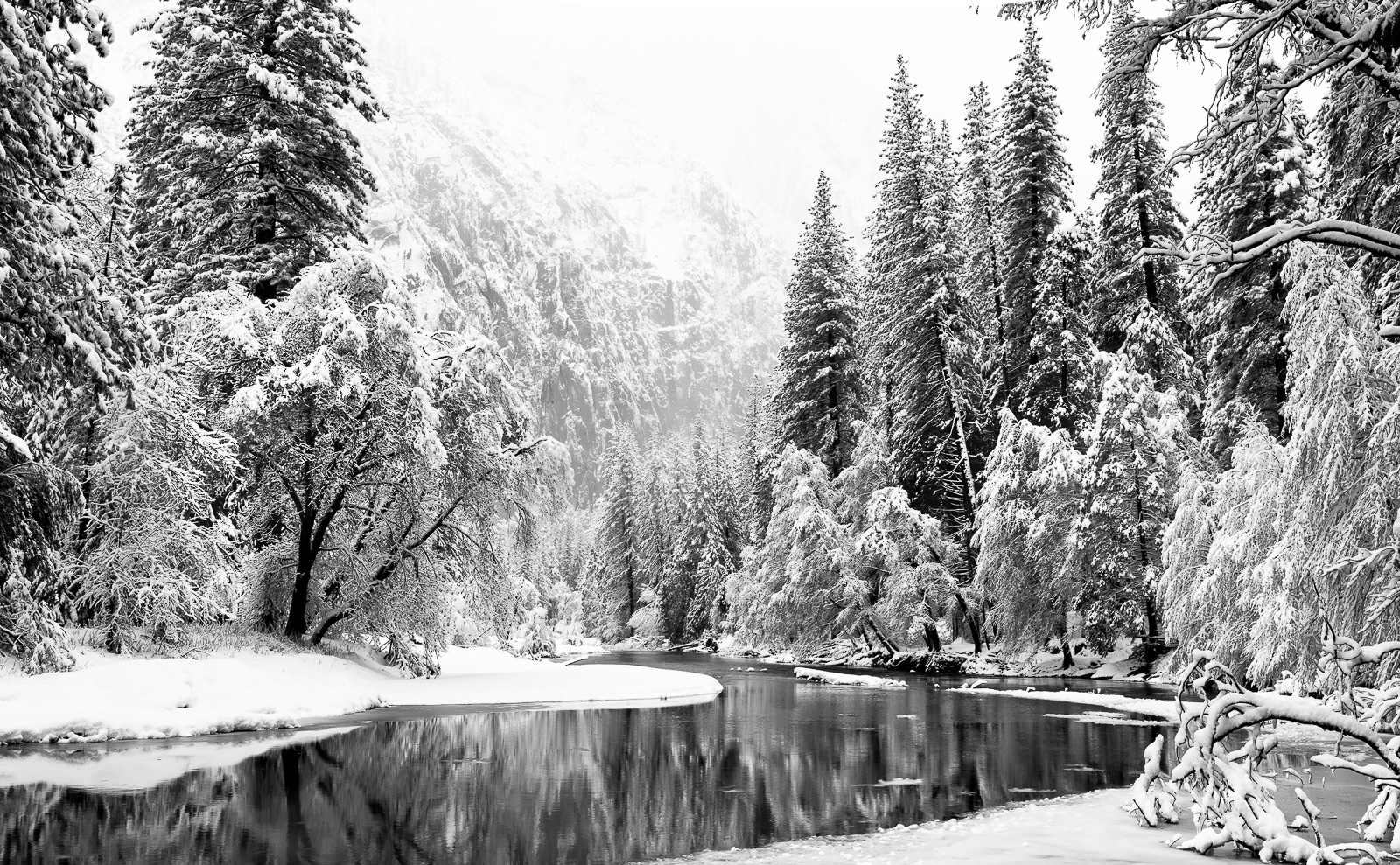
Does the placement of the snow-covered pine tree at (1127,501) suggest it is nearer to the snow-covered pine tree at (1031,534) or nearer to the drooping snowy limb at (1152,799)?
the snow-covered pine tree at (1031,534)

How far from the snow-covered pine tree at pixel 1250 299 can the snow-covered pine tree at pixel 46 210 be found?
87.6 ft

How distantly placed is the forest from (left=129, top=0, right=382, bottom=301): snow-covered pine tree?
0.11 metres

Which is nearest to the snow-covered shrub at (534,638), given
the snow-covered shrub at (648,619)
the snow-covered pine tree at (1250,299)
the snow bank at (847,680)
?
the snow bank at (847,680)

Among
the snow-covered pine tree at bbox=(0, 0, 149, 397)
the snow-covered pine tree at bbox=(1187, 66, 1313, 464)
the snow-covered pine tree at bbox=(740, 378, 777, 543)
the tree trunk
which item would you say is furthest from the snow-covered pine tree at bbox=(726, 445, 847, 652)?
the snow-covered pine tree at bbox=(0, 0, 149, 397)

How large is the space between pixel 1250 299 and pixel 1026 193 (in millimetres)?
10794

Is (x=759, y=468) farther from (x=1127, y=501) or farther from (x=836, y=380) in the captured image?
(x=1127, y=501)

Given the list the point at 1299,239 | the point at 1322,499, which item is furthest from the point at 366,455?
the point at 1299,239

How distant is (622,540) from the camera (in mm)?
73125

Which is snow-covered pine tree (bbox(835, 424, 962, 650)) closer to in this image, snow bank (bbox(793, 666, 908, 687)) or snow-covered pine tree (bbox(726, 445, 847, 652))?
snow-covered pine tree (bbox(726, 445, 847, 652))

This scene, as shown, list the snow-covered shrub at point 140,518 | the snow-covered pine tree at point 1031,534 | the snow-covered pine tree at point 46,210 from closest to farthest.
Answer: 1. the snow-covered pine tree at point 46,210
2. the snow-covered shrub at point 140,518
3. the snow-covered pine tree at point 1031,534

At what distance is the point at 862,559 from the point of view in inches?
1421

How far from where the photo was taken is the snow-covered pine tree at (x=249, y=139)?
2425 centimetres

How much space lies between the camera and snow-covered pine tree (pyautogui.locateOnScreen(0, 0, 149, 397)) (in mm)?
10391

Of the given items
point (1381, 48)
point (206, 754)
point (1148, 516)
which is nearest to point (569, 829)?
point (206, 754)
